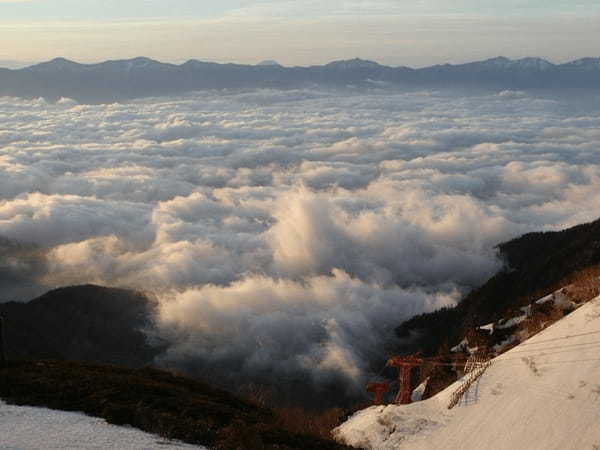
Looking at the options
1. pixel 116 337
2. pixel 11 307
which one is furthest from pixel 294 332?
pixel 11 307

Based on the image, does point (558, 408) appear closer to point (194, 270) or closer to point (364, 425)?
point (364, 425)

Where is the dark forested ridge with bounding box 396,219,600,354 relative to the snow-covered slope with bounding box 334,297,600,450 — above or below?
below

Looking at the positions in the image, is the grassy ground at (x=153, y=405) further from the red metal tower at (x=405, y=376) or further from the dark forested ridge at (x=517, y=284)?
the dark forested ridge at (x=517, y=284)

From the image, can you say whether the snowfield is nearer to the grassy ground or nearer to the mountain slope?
the grassy ground

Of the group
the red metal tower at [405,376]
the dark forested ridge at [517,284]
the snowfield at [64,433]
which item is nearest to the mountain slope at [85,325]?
the dark forested ridge at [517,284]

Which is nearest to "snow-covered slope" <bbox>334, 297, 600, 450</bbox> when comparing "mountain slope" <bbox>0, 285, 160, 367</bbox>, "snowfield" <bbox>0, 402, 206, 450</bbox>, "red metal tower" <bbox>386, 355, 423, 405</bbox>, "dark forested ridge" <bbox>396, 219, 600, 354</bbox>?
"red metal tower" <bbox>386, 355, 423, 405</bbox>
